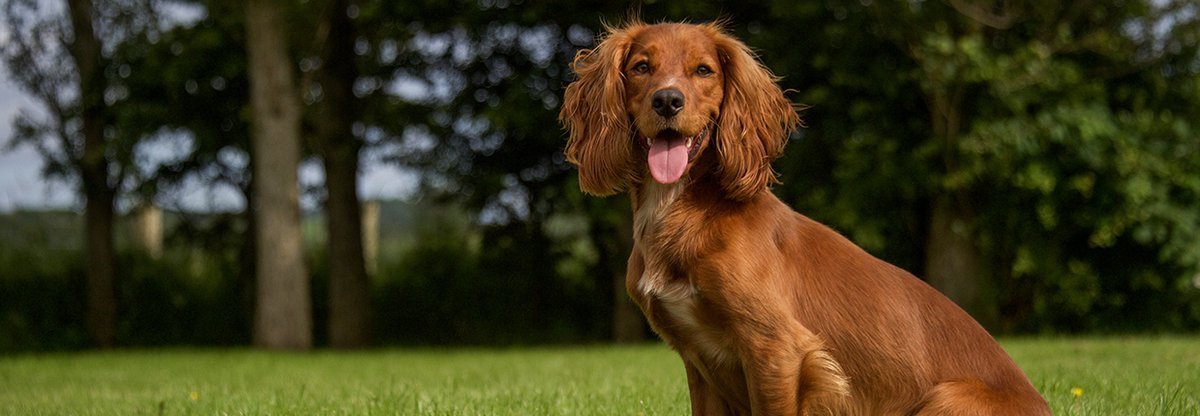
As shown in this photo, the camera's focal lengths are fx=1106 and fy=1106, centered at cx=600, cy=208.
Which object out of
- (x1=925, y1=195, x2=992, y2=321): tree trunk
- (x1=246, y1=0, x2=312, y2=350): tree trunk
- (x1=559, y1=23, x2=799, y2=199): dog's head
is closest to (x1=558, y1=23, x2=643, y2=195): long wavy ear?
(x1=559, y1=23, x2=799, y2=199): dog's head

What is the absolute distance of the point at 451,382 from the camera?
789cm

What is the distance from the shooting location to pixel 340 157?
49.2 ft

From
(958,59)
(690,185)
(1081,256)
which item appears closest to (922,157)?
(958,59)

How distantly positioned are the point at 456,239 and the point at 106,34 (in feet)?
19.9

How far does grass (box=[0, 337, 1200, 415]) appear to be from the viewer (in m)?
5.43

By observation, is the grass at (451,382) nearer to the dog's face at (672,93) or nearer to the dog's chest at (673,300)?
the dog's chest at (673,300)

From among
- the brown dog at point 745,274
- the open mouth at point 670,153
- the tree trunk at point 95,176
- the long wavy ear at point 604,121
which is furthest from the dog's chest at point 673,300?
the tree trunk at point 95,176

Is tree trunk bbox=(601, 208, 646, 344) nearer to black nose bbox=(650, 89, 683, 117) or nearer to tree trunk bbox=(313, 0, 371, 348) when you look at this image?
tree trunk bbox=(313, 0, 371, 348)

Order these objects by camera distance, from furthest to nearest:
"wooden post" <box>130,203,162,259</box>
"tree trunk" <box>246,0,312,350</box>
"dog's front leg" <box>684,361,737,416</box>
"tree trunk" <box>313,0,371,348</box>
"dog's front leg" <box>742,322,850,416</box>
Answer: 1. "wooden post" <box>130,203,162,259</box>
2. "tree trunk" <box>313,0,371,348</box>
3. "tree trunk" <box>246,0,312,350</box>
4. "dog's front leg" <box>684,361,737,416</box>
5. "dog's front leg" <box>742,322,850,416</box>

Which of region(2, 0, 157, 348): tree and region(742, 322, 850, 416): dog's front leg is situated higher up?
region(2, 0, 157, 348): tree

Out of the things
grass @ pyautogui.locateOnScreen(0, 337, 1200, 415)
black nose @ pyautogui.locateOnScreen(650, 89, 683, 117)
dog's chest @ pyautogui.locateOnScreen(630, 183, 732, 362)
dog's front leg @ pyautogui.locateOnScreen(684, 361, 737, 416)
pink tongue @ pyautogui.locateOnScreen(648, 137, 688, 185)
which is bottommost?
grass @ pyautogui.locateOnScreen(0, 337, 1200, 415)

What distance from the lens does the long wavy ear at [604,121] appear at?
3.99 m

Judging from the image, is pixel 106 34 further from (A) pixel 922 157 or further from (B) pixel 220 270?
(A) pixel 922 157

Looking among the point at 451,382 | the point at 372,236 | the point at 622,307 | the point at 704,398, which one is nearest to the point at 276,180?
the point at 622,307
